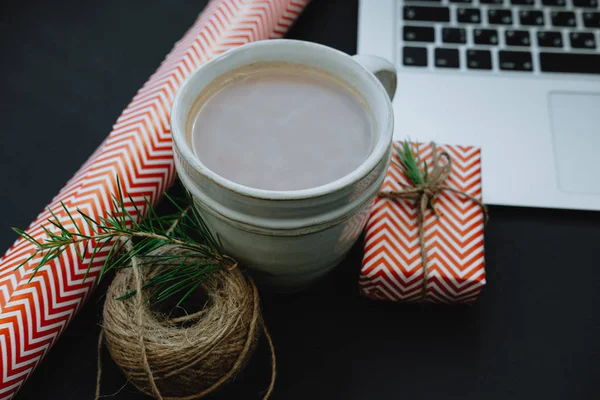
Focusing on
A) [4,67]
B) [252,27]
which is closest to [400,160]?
[252,27]

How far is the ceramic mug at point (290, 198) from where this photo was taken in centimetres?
48

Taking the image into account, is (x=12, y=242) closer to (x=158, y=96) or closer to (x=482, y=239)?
(x=158, y=96)

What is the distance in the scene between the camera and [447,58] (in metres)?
0.75

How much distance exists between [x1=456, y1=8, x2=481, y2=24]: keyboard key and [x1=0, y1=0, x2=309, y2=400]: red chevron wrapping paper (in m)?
0.18

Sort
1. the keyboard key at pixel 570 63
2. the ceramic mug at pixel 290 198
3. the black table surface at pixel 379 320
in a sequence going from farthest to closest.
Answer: the keyboard key at pixel 570 63
the black table surface at pixel 379 320
the ceramic mug at pixel 290 198

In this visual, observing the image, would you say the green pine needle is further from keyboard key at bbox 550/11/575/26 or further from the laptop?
keyboard key at bbox 550/11/575/26

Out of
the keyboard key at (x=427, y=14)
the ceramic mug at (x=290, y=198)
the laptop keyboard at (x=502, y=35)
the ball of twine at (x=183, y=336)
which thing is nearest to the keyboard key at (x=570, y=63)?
the laptop keyboard at (x=502, y=35)

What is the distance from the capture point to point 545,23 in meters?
0.77

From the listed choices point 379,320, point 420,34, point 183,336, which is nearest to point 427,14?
point 420,34

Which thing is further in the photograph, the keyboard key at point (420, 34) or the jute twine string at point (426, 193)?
the keyboard key at point (420, 34)

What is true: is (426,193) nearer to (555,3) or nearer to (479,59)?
(479,59)

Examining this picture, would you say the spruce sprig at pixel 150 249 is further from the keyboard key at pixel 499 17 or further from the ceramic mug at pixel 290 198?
the keyboard key at pixel 499 17

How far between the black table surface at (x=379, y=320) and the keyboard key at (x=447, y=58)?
16cm

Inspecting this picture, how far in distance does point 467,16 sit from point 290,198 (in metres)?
0.42
